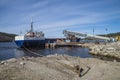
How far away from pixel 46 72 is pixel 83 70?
431cm

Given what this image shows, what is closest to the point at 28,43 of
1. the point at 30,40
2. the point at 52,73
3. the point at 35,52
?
the point at 30,40

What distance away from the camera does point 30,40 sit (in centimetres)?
8431

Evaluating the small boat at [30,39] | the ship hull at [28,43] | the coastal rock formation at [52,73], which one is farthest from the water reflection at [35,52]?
the coastal rock formation at [52,73]

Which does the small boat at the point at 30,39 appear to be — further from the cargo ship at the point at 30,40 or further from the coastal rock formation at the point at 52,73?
the coastal rock formation at the point at 52,73

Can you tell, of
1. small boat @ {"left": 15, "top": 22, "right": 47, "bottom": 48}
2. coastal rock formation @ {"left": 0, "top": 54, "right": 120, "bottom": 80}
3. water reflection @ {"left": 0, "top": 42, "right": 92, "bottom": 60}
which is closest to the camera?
coastal rock formation @ {"left": 0, "top": 54, "right": 120, "bottom": 80}

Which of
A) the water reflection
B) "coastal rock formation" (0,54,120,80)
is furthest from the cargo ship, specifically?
"coastal rock formation" (0,54,120,80)

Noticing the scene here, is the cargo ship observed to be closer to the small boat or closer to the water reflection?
the small boat

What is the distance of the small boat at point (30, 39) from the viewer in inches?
3199

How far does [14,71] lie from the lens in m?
13.8

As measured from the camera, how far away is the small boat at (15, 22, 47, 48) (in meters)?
81.2

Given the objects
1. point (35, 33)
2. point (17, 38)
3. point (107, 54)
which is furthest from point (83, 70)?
point (35, 33)

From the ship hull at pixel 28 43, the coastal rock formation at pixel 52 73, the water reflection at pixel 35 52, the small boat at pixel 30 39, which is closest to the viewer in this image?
the coastal rock formation at pixel 52 73

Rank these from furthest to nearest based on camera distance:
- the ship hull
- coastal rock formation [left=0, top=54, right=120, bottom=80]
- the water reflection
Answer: the ship hull < the water reflection < coastal rock formation [left=0, top=54, right=120, bottom=80]

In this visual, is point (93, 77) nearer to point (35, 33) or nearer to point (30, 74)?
point (30, 74)
